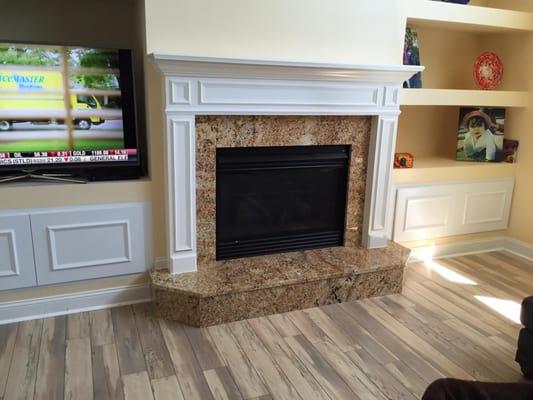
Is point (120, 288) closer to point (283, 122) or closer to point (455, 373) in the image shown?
point (283, 122)

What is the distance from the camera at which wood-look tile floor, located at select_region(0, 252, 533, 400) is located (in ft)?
6.62

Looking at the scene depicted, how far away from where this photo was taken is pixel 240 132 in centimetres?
272

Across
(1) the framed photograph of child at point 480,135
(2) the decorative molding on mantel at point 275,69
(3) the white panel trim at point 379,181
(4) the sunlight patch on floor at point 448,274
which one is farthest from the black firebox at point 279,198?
(1) the framed photograph of child at point 480,135

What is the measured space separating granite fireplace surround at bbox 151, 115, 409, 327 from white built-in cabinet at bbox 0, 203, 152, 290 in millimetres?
233

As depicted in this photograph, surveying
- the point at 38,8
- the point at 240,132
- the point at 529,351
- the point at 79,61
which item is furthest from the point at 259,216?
the point at 38,8

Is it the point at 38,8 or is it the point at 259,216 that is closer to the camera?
the point at 38,8

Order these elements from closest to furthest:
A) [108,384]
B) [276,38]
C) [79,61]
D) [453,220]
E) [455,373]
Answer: [108,384], [455,373], [79,61], [276,38], [453,220]

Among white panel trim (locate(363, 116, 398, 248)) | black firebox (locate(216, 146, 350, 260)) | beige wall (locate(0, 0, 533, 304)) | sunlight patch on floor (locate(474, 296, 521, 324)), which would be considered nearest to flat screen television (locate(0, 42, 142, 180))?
beige wall (locate(0, 0, 533, 304))

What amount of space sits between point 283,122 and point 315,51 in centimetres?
48

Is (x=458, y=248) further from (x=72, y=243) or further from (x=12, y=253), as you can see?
(x=12, y=253)

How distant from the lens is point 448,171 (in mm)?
3504

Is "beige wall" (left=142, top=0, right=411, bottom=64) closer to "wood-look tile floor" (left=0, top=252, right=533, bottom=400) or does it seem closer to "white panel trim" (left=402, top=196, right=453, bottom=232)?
"white panel trim" (left=402, top=196, right=453, bottom=232)

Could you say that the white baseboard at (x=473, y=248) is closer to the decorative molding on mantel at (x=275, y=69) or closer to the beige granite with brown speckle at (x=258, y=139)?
the beige granite with brown speckle at (x=258, y=139)

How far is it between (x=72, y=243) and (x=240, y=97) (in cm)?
128
